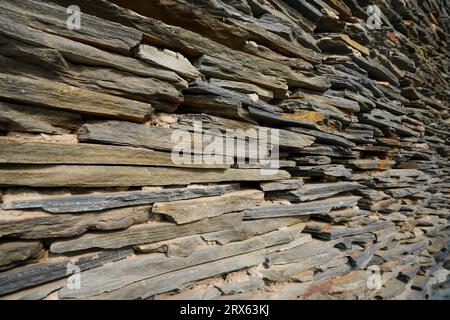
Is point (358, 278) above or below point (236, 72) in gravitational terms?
below

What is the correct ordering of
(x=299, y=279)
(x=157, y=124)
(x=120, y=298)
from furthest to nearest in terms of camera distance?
(x=299, y=279), (x=157, y=124), (x=120, y=298)

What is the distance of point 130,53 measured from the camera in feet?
6.90

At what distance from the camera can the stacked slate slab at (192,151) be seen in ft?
5.70

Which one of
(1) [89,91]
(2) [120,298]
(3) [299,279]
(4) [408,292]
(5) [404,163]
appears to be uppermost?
(1) [89,91]

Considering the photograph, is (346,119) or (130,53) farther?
(346,119)

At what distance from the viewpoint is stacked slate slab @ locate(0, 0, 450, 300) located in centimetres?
174

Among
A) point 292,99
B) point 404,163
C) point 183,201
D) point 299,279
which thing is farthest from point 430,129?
point 183,201

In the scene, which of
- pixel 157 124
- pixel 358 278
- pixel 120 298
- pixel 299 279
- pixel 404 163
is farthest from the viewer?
pixel 404 163

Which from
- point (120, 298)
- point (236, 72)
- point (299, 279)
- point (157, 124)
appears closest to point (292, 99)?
point (236, 72)

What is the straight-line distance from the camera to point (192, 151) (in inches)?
93.0

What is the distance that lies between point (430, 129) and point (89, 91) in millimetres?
6788

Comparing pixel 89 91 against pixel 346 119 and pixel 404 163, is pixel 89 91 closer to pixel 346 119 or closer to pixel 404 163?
pixel 346 119
